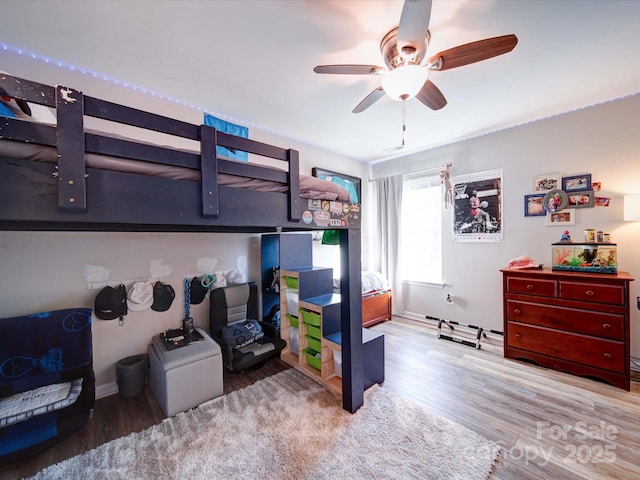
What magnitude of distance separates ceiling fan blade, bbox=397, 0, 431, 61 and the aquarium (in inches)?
97.6

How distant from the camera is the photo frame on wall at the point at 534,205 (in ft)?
9.35

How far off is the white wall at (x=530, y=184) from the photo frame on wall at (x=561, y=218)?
4 centimetres

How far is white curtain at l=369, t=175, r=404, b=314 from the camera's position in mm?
3998

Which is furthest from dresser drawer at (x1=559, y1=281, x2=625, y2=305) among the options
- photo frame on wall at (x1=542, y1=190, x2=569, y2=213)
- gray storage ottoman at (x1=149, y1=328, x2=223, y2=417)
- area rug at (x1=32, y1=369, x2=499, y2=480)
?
gray storage ottoman at (x1=149, y1=328, x2=223, y2=417)

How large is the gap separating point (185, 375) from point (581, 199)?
4.09 m

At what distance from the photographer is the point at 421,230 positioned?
395 cm

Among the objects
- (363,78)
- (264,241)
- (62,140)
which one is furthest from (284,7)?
(264,241)

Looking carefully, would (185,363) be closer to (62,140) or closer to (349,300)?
(349,300)

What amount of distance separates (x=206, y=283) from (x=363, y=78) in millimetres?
2424

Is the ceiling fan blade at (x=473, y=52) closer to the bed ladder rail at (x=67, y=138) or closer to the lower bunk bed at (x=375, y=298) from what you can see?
the bed ladder rail at (x=67, y=138)

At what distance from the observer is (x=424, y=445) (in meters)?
1.57

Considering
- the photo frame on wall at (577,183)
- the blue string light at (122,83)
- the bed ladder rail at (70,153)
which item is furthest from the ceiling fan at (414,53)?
the photo frame on wall at (577,183)

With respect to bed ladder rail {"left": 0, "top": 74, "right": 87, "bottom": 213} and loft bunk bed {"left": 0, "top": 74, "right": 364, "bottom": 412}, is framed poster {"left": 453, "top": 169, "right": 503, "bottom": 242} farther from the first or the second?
bed ladder rail {"left": 0, "top": 74, "right": 87, "bottom": 213}

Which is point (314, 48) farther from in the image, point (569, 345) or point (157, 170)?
point (569, 345)
